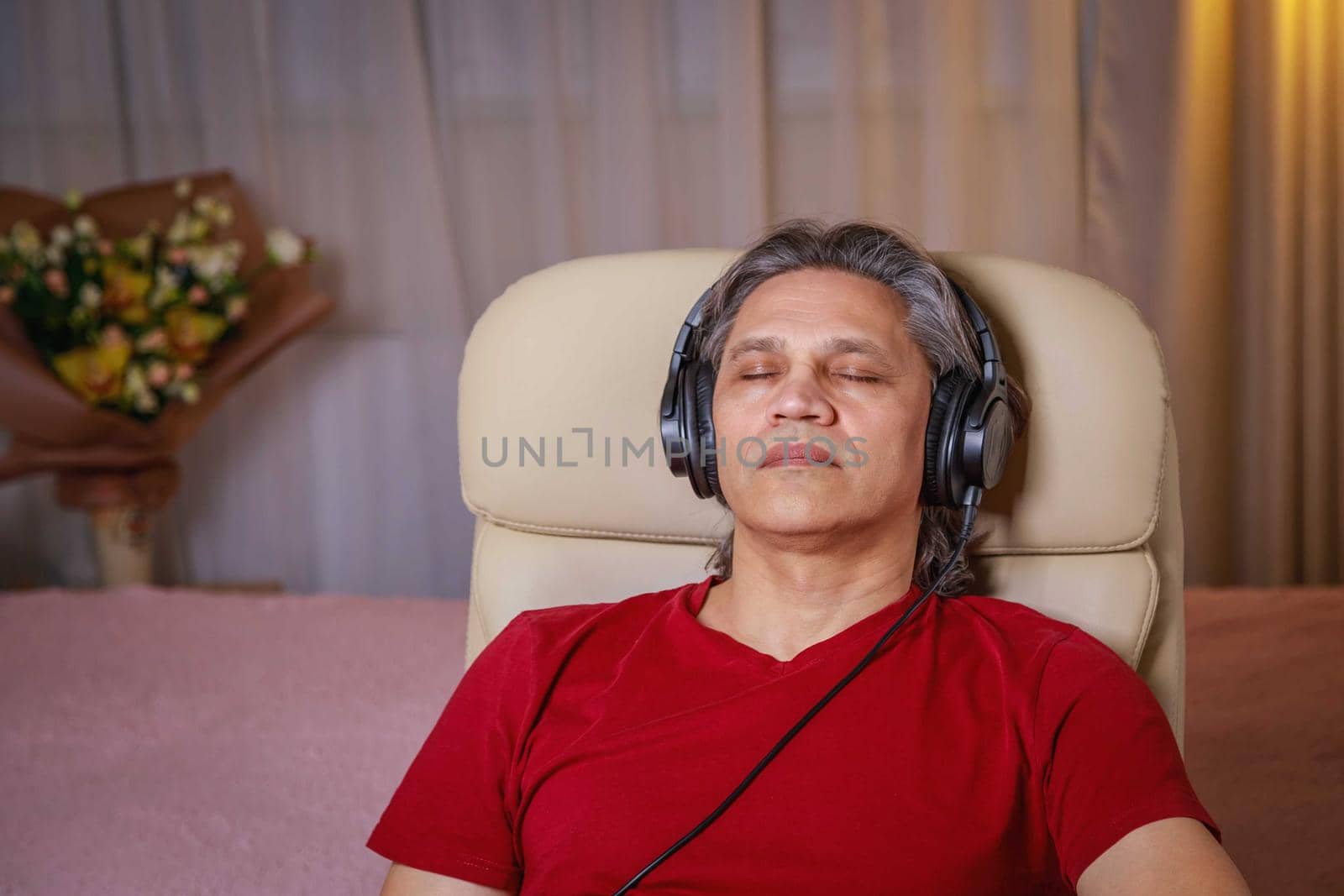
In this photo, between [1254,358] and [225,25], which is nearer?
[1254,358]

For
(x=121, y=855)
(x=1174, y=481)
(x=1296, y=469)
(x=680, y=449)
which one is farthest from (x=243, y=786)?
(x=1296, y=469)

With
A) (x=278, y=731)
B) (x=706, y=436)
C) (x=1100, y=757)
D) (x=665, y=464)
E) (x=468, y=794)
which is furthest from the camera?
Result: (x=278, y=731)

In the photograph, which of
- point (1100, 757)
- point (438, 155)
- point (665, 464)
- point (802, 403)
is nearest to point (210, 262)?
point (438, 155)

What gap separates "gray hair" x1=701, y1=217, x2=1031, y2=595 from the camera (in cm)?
114

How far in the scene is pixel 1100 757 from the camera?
2.95ft

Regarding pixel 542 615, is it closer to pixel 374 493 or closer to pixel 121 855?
pixel 121 855

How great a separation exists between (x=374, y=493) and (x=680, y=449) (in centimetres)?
197

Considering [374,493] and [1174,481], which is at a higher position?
[1174,481]

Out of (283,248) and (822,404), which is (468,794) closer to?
(822,404)

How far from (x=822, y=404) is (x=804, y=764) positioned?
32cm

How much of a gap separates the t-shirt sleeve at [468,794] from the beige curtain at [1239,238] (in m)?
1.98

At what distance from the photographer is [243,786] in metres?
1.38

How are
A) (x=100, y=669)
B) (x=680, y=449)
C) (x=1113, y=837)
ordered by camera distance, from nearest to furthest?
1. (x=1113, y=837)
2. (x=680, y=449)
3. (x=100, y=669)

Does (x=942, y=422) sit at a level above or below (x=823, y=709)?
above
